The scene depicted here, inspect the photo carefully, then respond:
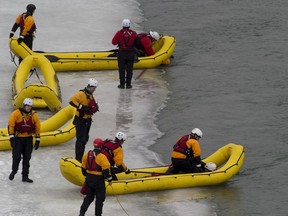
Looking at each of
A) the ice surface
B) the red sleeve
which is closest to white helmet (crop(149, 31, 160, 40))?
the red sleeve

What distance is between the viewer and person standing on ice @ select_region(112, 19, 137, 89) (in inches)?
901

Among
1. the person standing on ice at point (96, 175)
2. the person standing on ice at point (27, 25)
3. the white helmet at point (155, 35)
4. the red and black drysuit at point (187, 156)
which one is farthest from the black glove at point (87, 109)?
the white helmet at point (155, 35)

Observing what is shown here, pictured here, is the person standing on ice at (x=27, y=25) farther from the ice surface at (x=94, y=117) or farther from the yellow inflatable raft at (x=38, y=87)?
the yellow inflatable raft at (x=38, y=87)

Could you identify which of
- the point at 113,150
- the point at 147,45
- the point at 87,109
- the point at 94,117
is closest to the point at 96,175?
the point at 113,150

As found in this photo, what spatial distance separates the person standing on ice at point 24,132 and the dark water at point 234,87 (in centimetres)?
328

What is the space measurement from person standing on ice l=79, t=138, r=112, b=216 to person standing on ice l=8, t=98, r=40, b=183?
167 centimetres

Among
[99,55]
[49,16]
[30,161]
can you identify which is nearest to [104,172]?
[30,161]

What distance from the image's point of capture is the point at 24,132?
17078 millimetres

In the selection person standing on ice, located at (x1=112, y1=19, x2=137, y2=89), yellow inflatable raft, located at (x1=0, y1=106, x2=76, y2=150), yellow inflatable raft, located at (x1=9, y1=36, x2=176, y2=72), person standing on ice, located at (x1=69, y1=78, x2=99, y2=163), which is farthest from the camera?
yellow inflatable raft, located at (x1=9, y1=36, x2=176, y2=72)

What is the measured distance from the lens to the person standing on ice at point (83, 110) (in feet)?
59.2

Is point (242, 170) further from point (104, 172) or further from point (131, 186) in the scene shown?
point (104, 172)

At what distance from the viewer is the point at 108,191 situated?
1712cm

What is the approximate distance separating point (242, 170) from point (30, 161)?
399 cm

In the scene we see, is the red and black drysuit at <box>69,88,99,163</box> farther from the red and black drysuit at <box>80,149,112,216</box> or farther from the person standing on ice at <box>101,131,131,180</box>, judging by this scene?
the red and black drysuit at <box>80,149,112,216</box>
